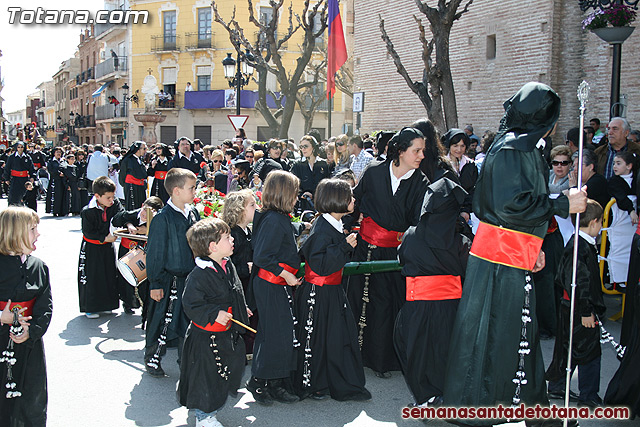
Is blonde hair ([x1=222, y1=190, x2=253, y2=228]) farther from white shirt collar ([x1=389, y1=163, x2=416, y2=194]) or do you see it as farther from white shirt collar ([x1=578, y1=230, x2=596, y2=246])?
white shirt collar ([x1=578, y1=230, x2=596, y2=246])

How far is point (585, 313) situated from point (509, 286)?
1011 millimetres

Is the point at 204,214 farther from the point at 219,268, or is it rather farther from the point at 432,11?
the point at 432,11

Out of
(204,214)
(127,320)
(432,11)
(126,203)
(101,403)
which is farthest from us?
(126,203)

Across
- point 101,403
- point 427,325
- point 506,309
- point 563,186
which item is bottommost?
point 101,403

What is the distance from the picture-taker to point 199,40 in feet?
132

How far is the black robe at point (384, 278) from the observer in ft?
18.2

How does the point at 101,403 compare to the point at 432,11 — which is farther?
the point at 432,11

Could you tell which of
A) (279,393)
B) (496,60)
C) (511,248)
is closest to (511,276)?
(511,248)

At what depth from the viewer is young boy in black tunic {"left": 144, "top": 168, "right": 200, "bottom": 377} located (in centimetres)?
545

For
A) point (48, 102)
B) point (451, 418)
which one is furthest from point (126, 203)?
point (48, 102)

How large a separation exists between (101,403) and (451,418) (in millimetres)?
2803

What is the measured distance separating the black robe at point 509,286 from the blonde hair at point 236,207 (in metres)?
2.32

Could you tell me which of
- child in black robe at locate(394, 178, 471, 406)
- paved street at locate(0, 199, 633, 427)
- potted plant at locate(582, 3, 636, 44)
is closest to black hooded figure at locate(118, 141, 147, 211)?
paved street at locate(0, 199, 633, 427)

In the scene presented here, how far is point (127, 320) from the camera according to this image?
759 centimetres
